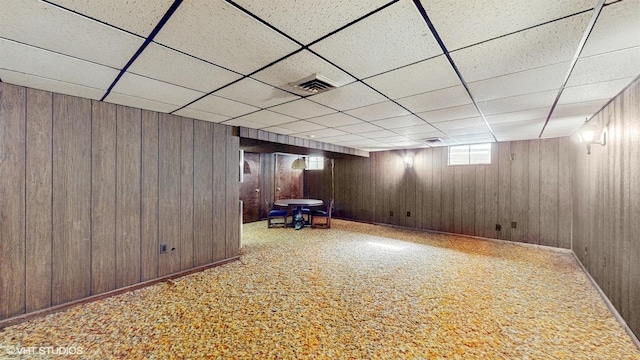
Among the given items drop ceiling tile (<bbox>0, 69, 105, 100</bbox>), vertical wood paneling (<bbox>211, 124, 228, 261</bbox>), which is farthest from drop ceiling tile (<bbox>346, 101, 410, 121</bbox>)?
drop ceiling tile (<bbox>0, 69, 105, 100</bbox>)

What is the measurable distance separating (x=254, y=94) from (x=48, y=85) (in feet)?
6.09

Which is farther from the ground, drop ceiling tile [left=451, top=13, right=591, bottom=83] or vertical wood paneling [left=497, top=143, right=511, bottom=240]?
drop ceiling tile [left=451, top=13, right=591, bottom=83]

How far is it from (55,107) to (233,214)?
7.92 feet

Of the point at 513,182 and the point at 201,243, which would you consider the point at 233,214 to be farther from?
the point at 513,182

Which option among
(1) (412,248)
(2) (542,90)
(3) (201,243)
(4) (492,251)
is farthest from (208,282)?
(4) (492,251)

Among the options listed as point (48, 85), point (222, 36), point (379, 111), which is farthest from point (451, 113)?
point (48, 85)

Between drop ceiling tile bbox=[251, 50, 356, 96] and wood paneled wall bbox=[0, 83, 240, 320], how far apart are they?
203cm

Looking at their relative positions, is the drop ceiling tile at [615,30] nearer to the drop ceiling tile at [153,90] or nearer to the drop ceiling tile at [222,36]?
the drop ceiling tile at [222,36]

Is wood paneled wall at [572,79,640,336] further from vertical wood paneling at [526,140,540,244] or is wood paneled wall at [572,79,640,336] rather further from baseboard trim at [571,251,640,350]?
vertical wood paneling at [526,140,540,244]

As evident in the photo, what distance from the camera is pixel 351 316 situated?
247 cm

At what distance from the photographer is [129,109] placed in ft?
9.97

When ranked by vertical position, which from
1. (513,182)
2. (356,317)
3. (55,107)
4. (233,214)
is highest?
(55,107)

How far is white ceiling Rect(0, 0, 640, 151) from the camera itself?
1.28 metres

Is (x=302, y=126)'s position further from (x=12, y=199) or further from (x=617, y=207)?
(x=617, y=207)
